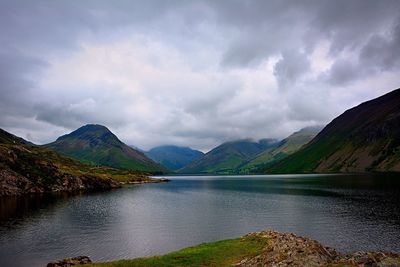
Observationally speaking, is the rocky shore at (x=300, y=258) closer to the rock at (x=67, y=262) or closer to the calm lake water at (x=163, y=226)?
the rock at (x=67, y=262)

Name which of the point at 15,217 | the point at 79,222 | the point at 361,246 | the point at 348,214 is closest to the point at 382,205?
the point at 348,214

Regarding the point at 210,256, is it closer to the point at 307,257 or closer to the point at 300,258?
the point at 300,258

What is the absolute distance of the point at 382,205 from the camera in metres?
117

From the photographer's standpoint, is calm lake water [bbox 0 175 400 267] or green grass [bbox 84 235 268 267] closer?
green grass [bbox 84 235 268 267]

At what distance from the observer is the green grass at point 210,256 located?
4756cm

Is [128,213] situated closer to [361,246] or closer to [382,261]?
[361,246]

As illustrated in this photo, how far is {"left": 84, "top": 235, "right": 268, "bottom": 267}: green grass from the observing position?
47.6 meters

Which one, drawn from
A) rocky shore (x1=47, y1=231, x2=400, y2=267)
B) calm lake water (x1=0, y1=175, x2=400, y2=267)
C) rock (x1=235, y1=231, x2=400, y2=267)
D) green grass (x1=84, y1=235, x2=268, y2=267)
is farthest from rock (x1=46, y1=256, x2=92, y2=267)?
rock (x1=235, y1=231, x2=400, y2=267)

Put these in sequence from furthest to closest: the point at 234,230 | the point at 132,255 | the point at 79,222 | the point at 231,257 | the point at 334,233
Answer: the point at 79,222
the point at 234,230
the point at 334,233
the point at 132,255
the point at 231,257

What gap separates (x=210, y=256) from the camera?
51.3 m

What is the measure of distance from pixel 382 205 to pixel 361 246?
60.7m

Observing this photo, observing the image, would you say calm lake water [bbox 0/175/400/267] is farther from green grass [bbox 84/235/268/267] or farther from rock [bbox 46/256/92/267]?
green grass [bbox 84/235/268/267]

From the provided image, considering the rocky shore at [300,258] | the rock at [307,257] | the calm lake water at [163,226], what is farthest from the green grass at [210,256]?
the calm lake water at [163,226]

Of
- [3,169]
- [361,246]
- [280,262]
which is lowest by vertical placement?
[361,246]
